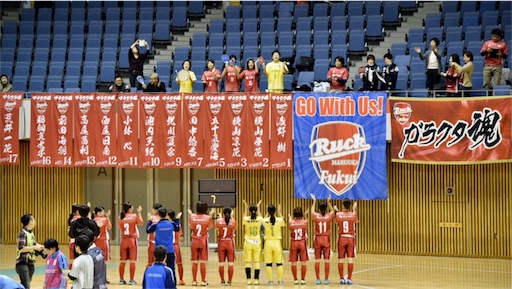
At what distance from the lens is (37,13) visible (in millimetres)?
30188

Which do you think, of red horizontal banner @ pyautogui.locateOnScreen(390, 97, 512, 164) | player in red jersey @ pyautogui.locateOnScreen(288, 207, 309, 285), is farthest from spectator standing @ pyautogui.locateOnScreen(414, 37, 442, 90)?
player in red jersey @ pyautogui.locateOnScreen(288, 207, 309, 285)

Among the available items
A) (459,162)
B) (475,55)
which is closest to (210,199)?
(459,162)

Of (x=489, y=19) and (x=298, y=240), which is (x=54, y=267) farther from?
(x=489, y=19)

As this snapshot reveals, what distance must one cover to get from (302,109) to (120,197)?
653 cm

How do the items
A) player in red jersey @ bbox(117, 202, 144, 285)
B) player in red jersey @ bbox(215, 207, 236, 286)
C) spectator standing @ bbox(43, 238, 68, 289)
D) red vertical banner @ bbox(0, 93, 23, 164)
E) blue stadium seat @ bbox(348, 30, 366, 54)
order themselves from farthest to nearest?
blue stadium seat @ bbox(348, 30, 366, 54) < red vertical banner @ bbox(0, 93, 23, 164) < player in red jersey @ bbox(117, 202, 144, 285) < player in red jersey @ bbox(215, 207, 236, 286) < spectator standing @ bbox(43, 238, 68, 289)

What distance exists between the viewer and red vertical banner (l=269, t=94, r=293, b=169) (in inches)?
961

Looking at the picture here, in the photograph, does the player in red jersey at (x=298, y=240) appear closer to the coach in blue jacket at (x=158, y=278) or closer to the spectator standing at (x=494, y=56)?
the spectator standing at (x=494, y=56)

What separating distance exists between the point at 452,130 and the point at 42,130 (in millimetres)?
11077

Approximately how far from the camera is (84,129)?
25.6m

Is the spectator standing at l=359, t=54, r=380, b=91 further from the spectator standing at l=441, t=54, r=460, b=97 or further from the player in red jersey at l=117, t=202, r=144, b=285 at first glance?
the player in red jersey at l=117, t=202, r=144, b=285

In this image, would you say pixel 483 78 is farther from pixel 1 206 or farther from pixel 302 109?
pixel 1 206

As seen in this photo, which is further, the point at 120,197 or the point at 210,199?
the point at 120,197

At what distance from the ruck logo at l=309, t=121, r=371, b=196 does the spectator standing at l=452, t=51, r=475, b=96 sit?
2.80 meters

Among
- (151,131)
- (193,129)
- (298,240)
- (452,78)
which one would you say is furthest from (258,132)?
(298,240)
